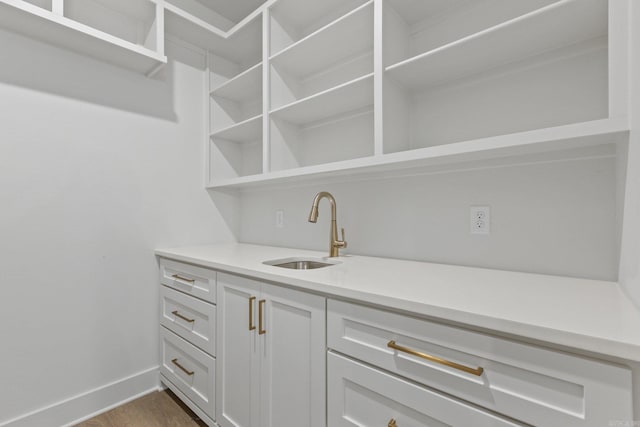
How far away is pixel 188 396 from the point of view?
160 cm

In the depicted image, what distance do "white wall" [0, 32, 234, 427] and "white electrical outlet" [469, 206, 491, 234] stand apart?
1785mm

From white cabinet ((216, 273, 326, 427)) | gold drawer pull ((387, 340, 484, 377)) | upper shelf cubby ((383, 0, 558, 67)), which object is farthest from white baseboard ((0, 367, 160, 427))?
upper shelf cubby ((383, 0, 558, 67))

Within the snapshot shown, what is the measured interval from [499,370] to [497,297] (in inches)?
7.8

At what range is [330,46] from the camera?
1573 millimetres

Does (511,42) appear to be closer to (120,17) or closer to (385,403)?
(385,403)

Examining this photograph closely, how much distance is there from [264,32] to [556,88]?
4.81ft

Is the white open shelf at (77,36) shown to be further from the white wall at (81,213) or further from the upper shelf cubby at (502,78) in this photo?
the upper shelf cubby at (502,78)

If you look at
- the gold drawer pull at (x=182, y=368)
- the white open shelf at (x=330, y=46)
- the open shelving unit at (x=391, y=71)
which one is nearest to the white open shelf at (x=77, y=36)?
the open shelving unit at (x=391, y=71)

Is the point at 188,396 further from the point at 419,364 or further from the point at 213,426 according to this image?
the point at 419,364

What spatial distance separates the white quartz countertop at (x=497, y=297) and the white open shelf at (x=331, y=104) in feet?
2.72

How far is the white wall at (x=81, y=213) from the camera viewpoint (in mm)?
1440

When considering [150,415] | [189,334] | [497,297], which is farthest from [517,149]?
[150,415]

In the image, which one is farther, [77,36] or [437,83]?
[77,36]

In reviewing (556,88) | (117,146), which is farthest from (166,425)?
(556,88)
